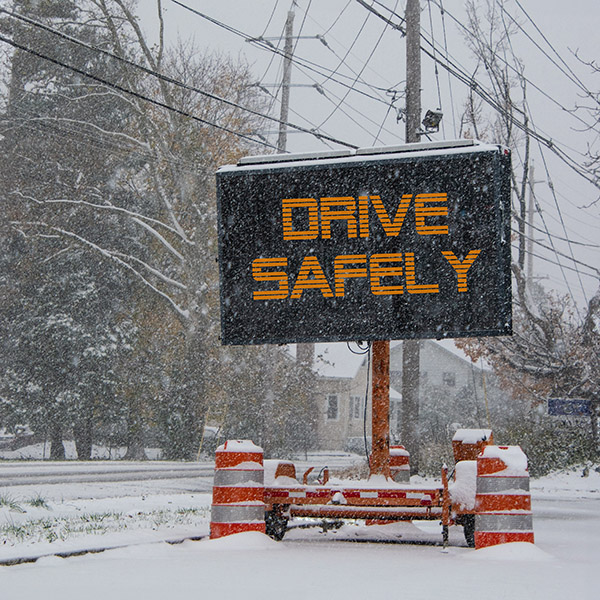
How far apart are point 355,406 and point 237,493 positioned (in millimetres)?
50300

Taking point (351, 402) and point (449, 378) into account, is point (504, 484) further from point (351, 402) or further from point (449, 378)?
point (449, 378)

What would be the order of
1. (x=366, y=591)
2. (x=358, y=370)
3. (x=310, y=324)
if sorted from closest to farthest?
(x=366, y=591) → (x=310, y=324) → (x=358, y=370)

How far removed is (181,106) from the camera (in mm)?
34812

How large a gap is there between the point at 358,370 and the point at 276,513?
5124 centimetres

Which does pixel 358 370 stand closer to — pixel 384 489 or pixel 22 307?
pixel 22 307

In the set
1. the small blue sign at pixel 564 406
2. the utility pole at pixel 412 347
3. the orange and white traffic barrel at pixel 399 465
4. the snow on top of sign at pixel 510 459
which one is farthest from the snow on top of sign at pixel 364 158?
the small blue sign at pixel 564 406

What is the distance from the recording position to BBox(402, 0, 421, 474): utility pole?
17.5 meters

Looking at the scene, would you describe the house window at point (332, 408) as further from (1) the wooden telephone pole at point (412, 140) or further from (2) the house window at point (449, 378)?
(1) the wooden telephone pole at point (412, 140)

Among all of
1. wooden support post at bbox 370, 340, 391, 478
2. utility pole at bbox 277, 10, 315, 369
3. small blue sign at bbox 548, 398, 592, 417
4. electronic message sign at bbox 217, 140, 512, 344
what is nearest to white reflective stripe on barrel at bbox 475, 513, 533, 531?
electronic message sign at bbox 217, 140, 512, 344

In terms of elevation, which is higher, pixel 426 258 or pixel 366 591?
pixel 426 258

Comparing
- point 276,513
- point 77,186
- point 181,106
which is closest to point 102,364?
point 77,186

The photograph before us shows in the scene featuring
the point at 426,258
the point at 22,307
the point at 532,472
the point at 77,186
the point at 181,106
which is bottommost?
the point at 532,472

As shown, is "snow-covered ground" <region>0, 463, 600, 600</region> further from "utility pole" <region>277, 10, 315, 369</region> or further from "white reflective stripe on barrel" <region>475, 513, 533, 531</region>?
"utility pole" <region>277, 10, 315, 369</region>

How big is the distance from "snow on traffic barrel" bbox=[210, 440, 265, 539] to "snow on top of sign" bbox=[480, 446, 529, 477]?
2.20 meters
